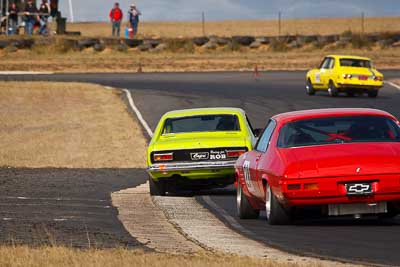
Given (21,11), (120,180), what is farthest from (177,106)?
(21,11)

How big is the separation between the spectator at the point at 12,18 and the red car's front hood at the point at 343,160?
55.0 metres

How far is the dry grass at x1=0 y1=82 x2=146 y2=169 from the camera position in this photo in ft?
88.5

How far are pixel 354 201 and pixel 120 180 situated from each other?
33.1 ft

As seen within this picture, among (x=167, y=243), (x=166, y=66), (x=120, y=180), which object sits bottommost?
(x=166, y=66)

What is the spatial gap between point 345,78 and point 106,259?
30512 millimetres

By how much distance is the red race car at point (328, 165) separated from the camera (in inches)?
482

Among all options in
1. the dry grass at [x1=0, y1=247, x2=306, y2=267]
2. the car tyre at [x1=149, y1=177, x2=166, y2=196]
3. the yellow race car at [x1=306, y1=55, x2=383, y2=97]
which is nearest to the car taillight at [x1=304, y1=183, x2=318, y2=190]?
the dry grass at [x1=0, y1=247, x2=306, y2=267]

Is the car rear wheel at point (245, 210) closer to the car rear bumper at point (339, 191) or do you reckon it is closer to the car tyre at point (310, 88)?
the car rear bumper at point (339, 191)

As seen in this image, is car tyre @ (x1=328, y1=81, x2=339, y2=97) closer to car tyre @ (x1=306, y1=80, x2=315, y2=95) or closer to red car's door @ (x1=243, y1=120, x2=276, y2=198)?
car tyre @ (x1=306, y1=80, x2=315, y2=95)

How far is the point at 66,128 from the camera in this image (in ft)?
112

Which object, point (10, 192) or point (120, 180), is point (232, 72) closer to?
point (120, 180)

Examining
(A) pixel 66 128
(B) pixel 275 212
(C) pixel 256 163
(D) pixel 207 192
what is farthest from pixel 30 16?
(B) pixel 275 212

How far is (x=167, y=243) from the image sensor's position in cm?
1173

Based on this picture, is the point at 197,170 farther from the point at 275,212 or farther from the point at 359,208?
the point at 359,208
